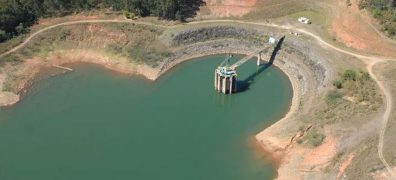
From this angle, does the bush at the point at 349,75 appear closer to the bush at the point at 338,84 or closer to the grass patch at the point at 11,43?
the bush at the point at 338,84

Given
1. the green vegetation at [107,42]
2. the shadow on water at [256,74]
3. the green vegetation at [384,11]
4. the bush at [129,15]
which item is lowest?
the shadow on water at [256,74]

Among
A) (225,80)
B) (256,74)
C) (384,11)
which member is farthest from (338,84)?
(384,11)

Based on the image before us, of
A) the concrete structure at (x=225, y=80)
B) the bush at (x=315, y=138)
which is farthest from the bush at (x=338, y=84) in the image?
the concrete structure at (x=225, y=80)

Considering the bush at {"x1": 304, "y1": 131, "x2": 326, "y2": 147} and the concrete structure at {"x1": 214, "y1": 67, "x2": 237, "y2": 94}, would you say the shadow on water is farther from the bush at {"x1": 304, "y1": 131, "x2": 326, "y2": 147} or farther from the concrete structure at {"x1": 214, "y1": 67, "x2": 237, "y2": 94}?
the bush at {"x1": 304, "y1": 131, "x2": 326, "y2": 147}

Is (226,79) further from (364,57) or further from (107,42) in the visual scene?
(107,42)

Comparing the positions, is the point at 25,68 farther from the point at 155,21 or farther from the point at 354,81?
the point at 354,81
